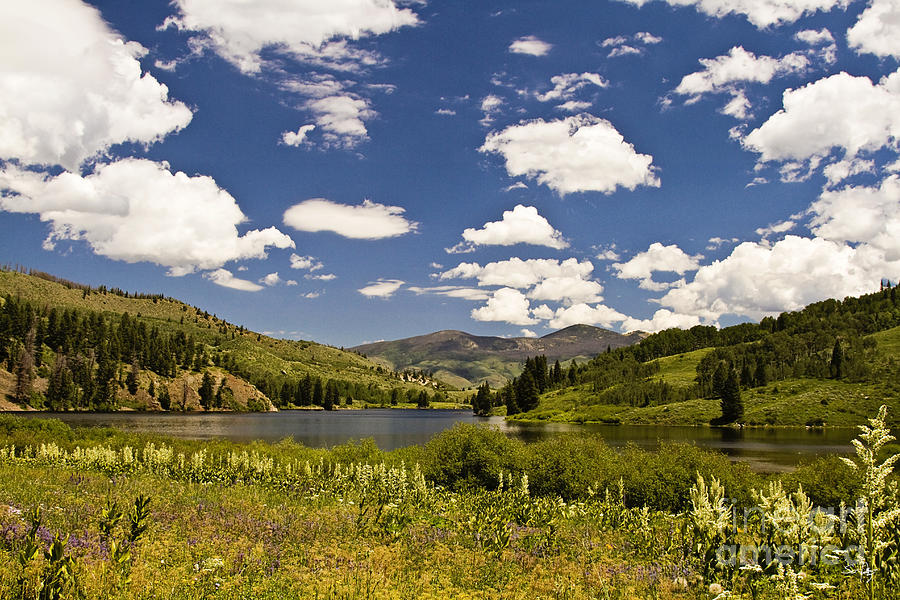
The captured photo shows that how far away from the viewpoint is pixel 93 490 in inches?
695

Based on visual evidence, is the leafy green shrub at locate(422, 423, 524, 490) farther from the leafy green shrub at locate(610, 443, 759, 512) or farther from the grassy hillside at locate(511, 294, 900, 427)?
the grassy hillside at locate(511, 294, 900, 427)

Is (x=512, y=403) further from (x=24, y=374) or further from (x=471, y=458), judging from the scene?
(x=471, y=458)

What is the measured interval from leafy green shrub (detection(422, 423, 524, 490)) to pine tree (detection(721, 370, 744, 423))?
119040mm

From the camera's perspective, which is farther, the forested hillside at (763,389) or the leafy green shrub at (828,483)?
the forested hillside at (763,389)

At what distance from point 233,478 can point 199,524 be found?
1239 cm

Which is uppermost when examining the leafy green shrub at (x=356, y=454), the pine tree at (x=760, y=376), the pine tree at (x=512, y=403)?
the pine tree at (x=760, y=376)

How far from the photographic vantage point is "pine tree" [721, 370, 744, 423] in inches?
5241

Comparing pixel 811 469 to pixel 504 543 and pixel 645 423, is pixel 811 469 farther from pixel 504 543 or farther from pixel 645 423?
pixel 645 423

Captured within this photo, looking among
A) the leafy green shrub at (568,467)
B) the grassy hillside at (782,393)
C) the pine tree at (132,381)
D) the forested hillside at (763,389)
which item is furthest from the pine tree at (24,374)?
the leafy green shrub at (568,467)

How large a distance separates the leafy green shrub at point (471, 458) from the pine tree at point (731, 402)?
119040mm

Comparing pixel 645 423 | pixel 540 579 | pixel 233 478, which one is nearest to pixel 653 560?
pixel 540 579

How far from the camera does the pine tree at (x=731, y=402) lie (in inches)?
5241

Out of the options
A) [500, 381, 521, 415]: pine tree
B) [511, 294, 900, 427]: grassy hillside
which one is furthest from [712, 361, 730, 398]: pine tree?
[500, 381, 521, 415]: pine tree

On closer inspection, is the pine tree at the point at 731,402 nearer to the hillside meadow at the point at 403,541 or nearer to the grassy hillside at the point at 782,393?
the grassy hillside at the point at 782,393
